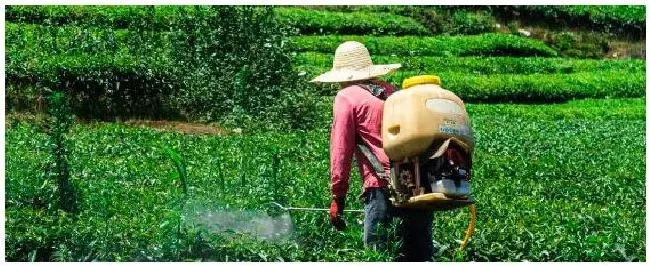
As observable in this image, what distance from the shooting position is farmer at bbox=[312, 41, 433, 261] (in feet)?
21.4

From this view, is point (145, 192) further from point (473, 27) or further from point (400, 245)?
point (473, 27)

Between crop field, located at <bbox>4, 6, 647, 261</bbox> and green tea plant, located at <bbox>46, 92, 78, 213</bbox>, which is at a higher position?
green tea plant, located at <bbox>46, 92, 78, 213</bbox>

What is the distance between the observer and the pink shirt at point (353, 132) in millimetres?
6500

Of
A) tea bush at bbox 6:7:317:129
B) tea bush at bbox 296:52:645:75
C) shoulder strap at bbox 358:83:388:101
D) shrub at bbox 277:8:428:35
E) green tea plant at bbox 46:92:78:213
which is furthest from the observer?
shrub at bbox 277:8:428:35

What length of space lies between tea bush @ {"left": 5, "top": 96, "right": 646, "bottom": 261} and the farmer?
20 centimetres

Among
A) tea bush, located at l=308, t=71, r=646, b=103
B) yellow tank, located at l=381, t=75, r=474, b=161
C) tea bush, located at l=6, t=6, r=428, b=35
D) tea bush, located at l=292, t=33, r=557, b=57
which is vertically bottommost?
tea bush, located at l=308, t=71, r=646, b=103

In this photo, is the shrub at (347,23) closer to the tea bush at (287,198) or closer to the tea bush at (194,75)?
the tea bush at (194,75)

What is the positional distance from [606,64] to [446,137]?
27.2m

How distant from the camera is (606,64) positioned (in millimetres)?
32500

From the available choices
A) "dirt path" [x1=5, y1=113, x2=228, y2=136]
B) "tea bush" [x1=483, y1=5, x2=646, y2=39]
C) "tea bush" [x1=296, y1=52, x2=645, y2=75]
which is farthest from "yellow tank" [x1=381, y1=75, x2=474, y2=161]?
"tea bush" [x1=483, y1=5, x2=646, y2=39]

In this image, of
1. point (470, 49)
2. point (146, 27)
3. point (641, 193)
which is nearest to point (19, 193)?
point (641, 193)

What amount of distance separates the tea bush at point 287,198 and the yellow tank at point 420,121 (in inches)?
26.9

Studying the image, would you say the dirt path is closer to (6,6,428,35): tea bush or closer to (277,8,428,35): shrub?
(6,6,428,35): tea bush

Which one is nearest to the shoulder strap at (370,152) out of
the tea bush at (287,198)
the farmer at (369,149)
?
the farmer at (369,149)
